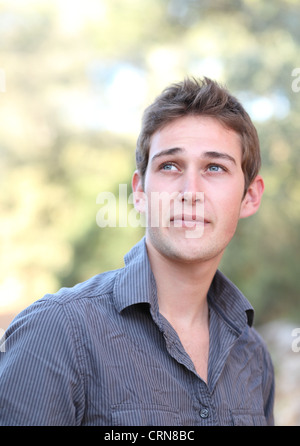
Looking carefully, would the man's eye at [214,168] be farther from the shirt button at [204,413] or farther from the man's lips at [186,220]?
the shirt button at [204,413]

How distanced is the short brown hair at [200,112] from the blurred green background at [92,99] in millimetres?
4566

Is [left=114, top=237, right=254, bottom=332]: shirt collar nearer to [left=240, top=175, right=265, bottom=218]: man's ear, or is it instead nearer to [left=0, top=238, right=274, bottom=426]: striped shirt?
[left=0, top=238, right=274, bottom=426]: striped shirt

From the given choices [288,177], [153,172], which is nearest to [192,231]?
[153,172]

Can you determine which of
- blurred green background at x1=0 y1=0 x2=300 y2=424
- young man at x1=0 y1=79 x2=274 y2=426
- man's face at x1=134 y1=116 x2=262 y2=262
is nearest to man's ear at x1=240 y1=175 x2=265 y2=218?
young man at x1=0 y1=79 x2=274 y2=426

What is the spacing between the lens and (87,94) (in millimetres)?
7508

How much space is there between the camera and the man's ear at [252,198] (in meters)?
1.88

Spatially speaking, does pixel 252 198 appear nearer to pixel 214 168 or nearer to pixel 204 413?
pixel 214 168

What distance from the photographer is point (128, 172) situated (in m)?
7.23

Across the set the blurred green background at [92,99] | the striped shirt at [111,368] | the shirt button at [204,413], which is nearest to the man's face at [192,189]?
the striped shirt at [111,368]

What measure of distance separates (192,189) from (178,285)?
0.96ft

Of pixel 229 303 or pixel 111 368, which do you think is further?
pixel 229 303

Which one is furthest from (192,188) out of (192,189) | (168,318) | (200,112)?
(168,318)
